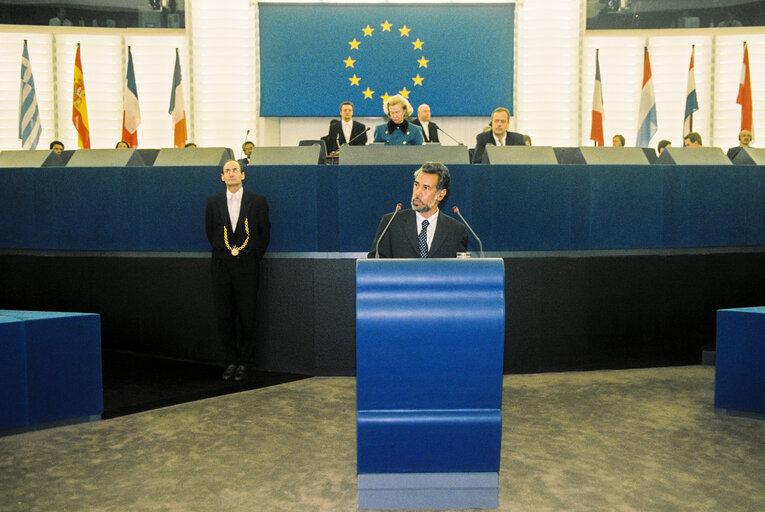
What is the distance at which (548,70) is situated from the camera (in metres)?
12.2

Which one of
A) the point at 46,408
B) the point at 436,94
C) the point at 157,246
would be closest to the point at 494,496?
the point at 46,408

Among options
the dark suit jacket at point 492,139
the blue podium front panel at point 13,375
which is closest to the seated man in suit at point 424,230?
the blue podium front panel at point 13,375

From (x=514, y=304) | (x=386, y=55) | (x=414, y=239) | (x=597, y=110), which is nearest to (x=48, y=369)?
(x=414, y=239)

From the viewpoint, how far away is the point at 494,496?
295cm

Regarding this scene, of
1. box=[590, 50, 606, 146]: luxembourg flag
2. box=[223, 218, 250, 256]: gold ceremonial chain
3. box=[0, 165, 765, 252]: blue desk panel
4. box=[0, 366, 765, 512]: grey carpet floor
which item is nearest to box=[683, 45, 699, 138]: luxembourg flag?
box=[590, 50, 606, 146]: luxembourg flag

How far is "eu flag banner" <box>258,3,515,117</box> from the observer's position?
38.7 ft

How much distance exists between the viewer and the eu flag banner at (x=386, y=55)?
11.8 meters

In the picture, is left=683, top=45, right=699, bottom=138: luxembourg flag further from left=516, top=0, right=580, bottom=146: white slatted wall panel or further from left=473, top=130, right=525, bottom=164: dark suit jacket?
left=473, top=130, right=525, bottom=164: dark suit jacket

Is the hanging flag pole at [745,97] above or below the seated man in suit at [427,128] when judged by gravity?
above

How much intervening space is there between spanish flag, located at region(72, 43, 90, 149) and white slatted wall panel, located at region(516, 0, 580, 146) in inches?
268

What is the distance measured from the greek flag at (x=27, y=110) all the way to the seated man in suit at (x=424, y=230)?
30.6 ft

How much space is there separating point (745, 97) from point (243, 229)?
30.5ft

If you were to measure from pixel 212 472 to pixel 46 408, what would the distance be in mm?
1280

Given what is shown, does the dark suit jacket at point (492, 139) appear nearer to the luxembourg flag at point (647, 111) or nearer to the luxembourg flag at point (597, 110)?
the luxembourg flag at point (647, 111)
